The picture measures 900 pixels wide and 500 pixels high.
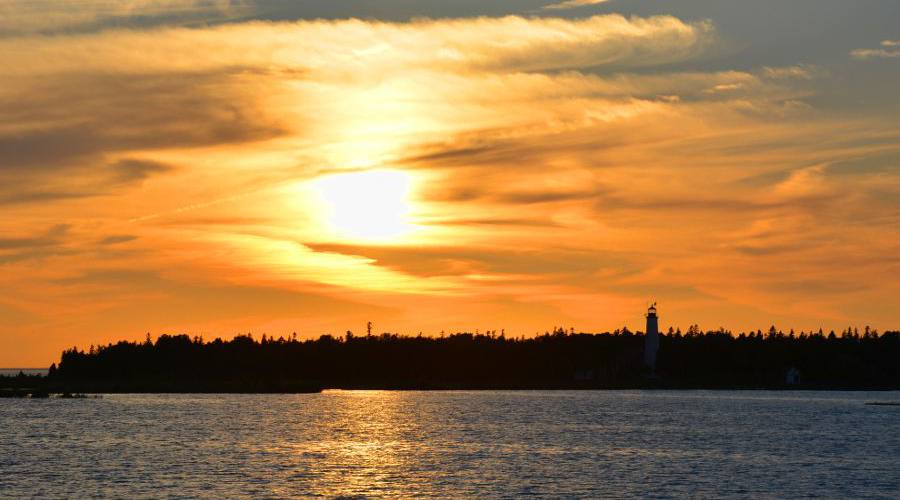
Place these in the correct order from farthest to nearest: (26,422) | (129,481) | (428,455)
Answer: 1. (26,422)
2. (428,455)
3. (129,481)

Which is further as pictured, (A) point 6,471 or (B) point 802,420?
(B) point 802,420

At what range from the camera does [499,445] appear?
111562 mm

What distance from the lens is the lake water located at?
76250 millimetres

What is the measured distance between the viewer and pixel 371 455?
102125 mm

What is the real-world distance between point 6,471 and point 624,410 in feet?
415

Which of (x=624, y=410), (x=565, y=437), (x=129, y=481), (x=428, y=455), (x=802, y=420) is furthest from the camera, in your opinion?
(x=624, y=410)

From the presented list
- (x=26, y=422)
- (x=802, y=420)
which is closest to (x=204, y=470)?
(x=26, y=422)

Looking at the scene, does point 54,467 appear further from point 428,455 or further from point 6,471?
point 428,455

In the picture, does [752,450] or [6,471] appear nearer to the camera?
[6,471]

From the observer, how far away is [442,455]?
332 ft

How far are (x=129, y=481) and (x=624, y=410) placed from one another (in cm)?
12649

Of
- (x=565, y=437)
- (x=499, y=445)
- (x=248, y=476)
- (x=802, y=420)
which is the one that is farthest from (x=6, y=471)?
(x=802, y=420)

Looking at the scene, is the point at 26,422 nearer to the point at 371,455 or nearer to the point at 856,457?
the point at 371,455

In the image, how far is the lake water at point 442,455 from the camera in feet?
250
